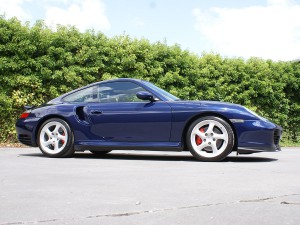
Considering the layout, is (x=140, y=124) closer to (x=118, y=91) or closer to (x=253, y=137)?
(x=118, y=91)

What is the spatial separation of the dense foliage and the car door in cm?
440

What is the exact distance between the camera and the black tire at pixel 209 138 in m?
7.81

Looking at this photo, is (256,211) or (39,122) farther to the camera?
(39,122)

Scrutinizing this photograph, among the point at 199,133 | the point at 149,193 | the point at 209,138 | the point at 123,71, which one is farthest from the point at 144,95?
the point at 123,71

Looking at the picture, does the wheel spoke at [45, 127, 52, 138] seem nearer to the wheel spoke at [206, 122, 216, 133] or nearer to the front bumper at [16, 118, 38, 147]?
the front bumper at [16, 118, 38, 147]

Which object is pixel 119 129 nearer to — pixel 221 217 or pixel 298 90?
pixel 221 217

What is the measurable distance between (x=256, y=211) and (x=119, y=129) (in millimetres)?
4473

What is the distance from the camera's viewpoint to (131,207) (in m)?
4.19

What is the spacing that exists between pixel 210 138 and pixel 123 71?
21.3 feet

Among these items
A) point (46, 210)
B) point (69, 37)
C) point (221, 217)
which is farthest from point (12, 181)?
point (69, 37)

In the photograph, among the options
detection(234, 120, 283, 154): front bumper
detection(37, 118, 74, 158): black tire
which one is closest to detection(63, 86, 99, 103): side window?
detection(37, 118, 74, 158): black tire

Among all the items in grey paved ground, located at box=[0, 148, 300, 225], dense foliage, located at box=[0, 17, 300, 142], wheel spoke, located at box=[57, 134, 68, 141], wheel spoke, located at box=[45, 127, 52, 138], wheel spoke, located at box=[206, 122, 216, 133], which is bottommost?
grey paved ground, located at box=[0, 148, 300, 225]

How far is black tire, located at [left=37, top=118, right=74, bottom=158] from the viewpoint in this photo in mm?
8523

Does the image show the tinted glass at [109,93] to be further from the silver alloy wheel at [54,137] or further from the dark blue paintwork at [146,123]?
the silver alloy wheel at [54,137]
